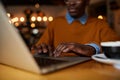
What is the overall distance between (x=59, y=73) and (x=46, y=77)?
0.15ft

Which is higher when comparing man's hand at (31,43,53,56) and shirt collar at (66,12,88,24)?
shirt collar at (66,12,88,24)

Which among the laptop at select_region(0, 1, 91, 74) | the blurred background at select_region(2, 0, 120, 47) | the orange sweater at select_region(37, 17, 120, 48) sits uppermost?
the laptop at select_region(0, 1, 91, 74)

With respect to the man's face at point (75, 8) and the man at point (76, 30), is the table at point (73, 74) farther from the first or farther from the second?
the man's face at point (75, 8)

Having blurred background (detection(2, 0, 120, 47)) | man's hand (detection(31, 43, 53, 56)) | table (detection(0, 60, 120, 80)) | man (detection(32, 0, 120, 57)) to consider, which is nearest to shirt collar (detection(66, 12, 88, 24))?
man (detection(32, 0, 120, 57))

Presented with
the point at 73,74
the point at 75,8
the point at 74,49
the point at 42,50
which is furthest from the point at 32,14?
the point at 73,74

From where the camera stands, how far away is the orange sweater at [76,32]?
1.21 metres

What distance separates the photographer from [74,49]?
0.81 meters

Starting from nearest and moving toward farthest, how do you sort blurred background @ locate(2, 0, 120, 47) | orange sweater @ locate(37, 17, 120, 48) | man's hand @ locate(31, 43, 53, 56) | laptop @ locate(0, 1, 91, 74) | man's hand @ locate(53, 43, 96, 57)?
laptop @ locate(0, 1, 91, 74)
man's hand @ locate(53, 43, 96, 57)
man's hand @ locate(31, 43, 53, 56)
orange sweater @ locate(37, 17, 120, 48)
blurred background @ locate(2, 0, 120, 47)

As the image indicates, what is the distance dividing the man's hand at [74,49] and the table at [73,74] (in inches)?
5.6

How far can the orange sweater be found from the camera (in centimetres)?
121

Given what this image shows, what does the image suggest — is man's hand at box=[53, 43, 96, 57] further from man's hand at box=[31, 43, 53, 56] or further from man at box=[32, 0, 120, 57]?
man at box=[32, 0, 120, 57]

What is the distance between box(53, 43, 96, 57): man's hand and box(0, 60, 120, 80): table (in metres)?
0.14

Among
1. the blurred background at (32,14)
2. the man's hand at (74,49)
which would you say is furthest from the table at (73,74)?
the blurred background at (32,14)

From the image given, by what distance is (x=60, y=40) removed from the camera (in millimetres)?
1336
